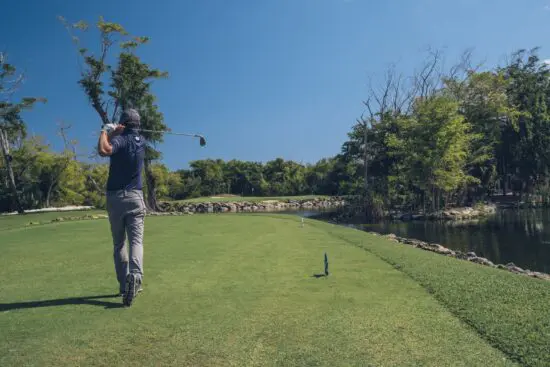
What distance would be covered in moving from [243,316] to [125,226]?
6.38ft

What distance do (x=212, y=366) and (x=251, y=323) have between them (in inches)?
32.8

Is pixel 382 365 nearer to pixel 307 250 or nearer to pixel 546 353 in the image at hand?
pixel 546 353

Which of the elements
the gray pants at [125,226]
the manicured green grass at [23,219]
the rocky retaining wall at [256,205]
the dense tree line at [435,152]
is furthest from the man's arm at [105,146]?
the rocky retaining wall at [256,205]

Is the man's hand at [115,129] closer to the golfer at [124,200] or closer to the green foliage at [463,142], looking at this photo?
the golfer at [124,200]

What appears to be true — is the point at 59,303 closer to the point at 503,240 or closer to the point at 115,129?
the point at 115,129

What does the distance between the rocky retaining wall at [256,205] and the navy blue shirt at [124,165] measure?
35.1m

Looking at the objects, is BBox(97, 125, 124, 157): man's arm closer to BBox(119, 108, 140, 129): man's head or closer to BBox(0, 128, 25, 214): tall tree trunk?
BBox(119, 108, 140, 129): man's head

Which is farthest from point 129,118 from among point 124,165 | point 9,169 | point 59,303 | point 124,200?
point 9,169

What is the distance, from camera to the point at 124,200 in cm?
461

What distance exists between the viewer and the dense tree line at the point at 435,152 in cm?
2816

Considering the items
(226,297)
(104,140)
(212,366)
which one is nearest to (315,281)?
(226,297)

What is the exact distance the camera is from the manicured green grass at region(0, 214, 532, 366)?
3012 millimetres

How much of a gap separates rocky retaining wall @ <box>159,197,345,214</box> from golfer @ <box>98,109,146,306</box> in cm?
3506

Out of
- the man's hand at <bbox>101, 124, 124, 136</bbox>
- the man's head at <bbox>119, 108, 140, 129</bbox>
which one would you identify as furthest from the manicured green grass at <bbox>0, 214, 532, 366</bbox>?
the man's head at <bbox>119, 108, 140, 129</bbox>
